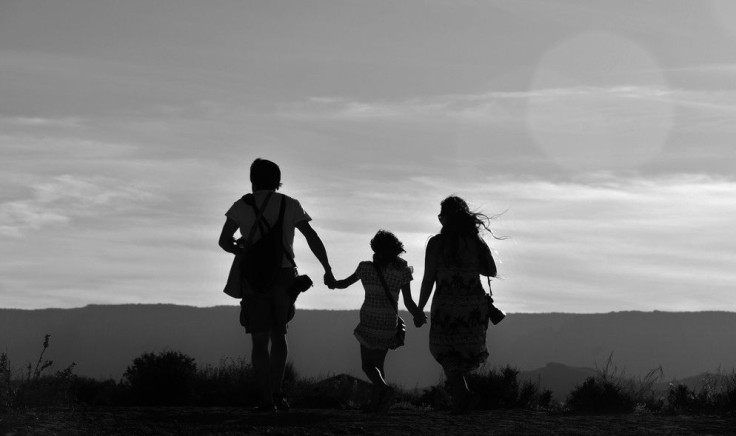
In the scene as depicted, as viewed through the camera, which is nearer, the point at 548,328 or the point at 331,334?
the point at 331,334

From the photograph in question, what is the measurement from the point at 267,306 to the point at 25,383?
A: 2.65 m

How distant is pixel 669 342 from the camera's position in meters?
105

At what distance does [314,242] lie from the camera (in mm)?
11117

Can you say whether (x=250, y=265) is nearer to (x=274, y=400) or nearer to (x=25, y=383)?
(x=274, y=400)

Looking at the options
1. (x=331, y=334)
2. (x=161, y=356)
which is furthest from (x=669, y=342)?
(x=161, y=356)

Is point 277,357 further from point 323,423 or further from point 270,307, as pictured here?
point 323,423

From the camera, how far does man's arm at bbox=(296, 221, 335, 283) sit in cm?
1101

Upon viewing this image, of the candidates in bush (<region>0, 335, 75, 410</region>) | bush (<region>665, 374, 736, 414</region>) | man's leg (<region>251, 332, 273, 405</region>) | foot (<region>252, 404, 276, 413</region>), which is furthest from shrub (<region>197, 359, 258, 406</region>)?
bush (<region>665, 374, 736, 414</region>)

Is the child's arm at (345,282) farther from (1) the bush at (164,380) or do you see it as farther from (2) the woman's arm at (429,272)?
(1) the bush at (164,380)

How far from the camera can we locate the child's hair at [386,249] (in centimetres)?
1188

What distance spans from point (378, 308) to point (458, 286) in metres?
0.88

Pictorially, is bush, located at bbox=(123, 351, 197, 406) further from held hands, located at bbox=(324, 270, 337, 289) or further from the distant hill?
the distant hill

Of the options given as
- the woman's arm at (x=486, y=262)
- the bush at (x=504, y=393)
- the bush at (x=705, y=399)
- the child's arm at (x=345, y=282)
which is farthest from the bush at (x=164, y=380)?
the bush at (x=705, y=399)

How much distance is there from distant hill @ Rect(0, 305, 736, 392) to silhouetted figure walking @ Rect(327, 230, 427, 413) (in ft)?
263
